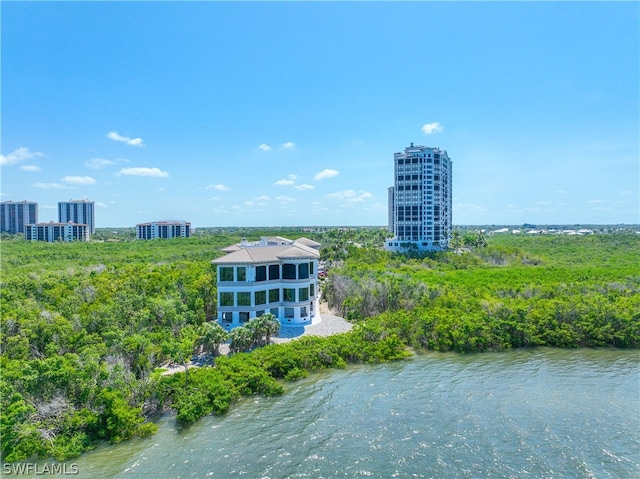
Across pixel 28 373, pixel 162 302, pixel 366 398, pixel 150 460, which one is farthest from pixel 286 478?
pixel 162 302

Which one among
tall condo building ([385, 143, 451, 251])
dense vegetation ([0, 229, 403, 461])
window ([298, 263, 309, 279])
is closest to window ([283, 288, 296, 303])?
window ([298, 263, 309, 279])

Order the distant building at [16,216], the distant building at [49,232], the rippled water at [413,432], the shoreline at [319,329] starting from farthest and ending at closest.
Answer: the distant building at [16,216] < the distant building at [49,232] < the shoreline at [319,329] < the rippled water at [413,432]

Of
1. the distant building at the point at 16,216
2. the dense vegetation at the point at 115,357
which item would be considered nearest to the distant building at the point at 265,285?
the dense vegetation at the point at 115,357

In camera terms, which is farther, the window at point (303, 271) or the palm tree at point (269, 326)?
the window at point (303, 271)

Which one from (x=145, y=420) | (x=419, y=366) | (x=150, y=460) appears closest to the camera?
(x=150, y=460)

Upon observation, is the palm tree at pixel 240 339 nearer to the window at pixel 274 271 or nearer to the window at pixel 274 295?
the window at pixel 274 295

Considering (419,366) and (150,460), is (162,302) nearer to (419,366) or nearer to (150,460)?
(150,460)

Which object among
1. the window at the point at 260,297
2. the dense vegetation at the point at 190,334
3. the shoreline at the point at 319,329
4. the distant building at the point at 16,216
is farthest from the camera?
the distant building at the point at 16,216
